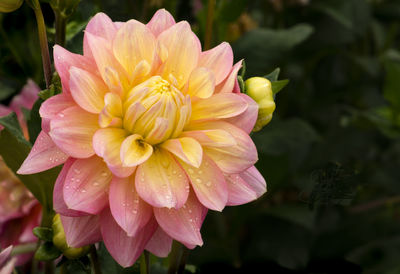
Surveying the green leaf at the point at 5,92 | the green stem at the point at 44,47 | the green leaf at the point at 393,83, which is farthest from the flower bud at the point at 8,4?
the green leaf at the point at 393,83

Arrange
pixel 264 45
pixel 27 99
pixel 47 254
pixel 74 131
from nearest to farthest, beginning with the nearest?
pixel 74 131 → pixel 47 254 → pixel 27 99 → pixel 264 45

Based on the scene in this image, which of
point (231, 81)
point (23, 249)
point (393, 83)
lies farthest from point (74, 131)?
point (393, 83)

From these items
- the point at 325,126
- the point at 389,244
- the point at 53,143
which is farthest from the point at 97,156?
the point at 325,126

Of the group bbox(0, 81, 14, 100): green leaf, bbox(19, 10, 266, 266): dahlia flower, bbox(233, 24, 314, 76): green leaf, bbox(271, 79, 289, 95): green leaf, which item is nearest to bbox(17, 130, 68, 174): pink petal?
bbox(19, 10, 266, 266): dahlia flower

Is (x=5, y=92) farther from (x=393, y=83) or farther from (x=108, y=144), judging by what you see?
(x=393, y=83)

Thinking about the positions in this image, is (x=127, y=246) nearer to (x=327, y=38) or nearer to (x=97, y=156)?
(x=97, y=156)

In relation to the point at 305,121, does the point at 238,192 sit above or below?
above

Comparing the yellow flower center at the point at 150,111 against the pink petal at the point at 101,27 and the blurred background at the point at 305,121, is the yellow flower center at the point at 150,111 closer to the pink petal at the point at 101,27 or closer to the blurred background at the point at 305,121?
the pink petal at the point at 101,27
